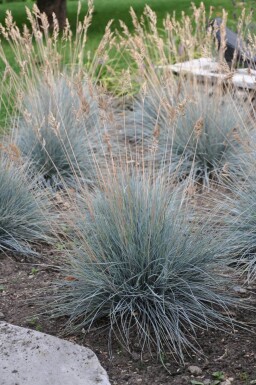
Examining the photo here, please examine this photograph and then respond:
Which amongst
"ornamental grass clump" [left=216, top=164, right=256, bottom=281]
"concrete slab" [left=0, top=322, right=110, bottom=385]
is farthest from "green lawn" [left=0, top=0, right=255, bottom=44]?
"concrete slab" [left=0, top=322, right=110, bottom=385]

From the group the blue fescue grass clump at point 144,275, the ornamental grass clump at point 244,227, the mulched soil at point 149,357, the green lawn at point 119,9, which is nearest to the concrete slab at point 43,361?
the mulched soil at point 149,357

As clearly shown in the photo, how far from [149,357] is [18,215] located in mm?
1570

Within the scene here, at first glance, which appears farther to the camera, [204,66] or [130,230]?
[204,66]

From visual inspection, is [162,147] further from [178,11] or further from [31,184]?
[178,11]

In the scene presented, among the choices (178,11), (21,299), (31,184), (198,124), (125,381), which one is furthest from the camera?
(178,11)

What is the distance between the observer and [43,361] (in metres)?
3.10

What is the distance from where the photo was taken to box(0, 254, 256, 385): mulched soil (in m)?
3.14

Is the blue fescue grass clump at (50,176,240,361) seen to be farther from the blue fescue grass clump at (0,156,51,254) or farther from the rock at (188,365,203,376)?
the blue fescue grass clump at (0,156,51,254)

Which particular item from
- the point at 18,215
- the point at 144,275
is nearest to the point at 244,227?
the point at 144,275

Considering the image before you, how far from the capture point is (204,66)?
23.0 feet

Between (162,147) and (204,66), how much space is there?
1.53 meters

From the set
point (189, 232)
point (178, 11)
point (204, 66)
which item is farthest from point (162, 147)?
point (178, 11)

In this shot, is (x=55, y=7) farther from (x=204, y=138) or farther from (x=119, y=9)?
(x=204, y=138)

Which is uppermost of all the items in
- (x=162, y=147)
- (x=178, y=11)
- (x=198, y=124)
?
(x=198, y=124)
